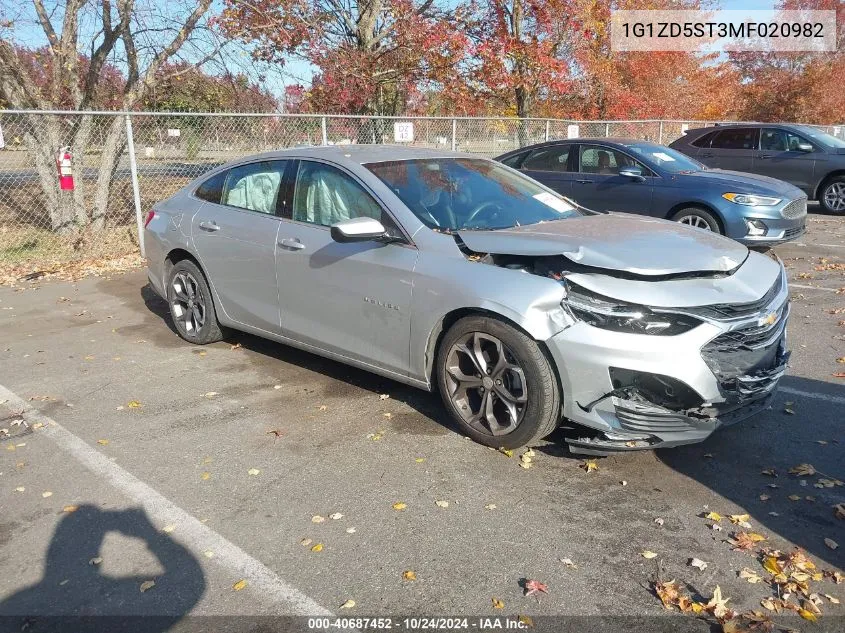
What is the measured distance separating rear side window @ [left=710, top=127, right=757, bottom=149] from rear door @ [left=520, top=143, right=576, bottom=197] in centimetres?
522

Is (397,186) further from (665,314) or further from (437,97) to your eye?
(437,97)

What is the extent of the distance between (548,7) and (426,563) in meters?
19.5

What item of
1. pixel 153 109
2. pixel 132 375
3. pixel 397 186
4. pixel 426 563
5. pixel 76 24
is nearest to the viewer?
pixel 426 563

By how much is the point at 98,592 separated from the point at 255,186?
131 inches

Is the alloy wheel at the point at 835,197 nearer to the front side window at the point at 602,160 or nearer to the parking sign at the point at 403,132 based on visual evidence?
the front side window at the point at 602,160

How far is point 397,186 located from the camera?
177 inches

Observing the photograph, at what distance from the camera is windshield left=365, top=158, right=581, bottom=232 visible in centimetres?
440

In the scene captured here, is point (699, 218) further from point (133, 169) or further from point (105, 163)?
point (105, 163)

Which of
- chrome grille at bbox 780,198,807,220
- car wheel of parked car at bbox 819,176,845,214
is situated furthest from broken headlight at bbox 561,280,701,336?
car wheel of parked car at bbox 819,176,845,214

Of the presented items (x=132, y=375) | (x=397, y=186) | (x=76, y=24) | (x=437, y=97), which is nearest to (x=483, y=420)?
(x=397, y=186)

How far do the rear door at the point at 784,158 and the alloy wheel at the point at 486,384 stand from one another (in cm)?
1173

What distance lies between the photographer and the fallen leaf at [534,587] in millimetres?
2732

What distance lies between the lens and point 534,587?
275cm

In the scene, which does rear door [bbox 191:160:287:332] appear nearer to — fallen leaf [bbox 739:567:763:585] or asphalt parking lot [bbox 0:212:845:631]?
asphalt parking lot [bbox 0:212:845:631]
